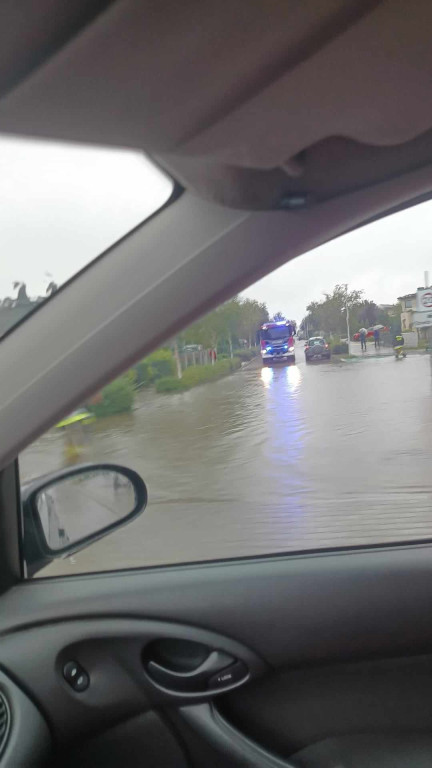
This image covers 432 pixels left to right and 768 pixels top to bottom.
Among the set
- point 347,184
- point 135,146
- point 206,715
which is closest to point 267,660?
point 206,715

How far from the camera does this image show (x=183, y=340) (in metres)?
1.91

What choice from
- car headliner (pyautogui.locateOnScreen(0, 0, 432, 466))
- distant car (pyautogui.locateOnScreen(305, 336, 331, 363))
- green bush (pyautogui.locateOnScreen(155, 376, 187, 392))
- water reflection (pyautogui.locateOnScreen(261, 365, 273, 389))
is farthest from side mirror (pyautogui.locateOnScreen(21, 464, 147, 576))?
distant car (pyautogui.locateOnScreen(305, 336, 331, 363))

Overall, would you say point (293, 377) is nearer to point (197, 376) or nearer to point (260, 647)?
point (197, 376)

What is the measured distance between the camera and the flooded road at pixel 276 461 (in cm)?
237

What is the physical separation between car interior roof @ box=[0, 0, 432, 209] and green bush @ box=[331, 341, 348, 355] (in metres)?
1.04

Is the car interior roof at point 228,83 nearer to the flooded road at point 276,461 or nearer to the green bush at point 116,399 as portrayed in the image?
the green bush at point 116,399

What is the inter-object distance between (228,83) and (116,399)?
117 cm

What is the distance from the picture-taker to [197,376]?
7.64 ft

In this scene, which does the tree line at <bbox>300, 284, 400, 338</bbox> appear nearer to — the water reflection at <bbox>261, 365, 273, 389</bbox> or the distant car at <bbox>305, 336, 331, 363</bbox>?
the distant car at <bbox>305, 336, 331, 363</bbox>

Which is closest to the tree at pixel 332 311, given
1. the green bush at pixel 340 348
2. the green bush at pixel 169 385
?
the green bush at pixel 340 348

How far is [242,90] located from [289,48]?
0.43 ft

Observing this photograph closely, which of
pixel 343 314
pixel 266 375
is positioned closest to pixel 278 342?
pixel 266 375

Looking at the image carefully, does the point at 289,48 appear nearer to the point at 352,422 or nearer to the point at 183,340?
the point at 183,340

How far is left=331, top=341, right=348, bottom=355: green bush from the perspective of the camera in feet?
8.29
